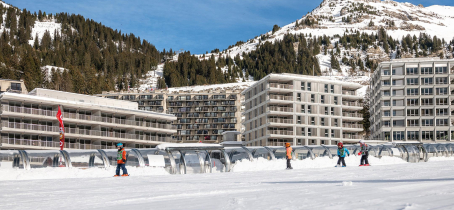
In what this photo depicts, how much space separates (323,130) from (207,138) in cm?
5160

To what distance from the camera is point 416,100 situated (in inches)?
4301

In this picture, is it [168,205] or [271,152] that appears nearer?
[168,205]

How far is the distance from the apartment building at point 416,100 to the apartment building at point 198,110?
45.7 m

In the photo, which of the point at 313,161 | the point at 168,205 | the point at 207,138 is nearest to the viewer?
the point at 168,205

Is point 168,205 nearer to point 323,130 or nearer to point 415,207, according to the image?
point 415,207

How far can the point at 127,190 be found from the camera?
1502 centimetres

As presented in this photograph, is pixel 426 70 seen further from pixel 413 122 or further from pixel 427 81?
pixel 413 122

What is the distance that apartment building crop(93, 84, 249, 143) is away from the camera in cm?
14388

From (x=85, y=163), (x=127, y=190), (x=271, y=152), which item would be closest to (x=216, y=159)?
(x=271, y=152)

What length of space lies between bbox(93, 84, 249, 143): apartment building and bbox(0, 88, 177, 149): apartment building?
49.7 metres

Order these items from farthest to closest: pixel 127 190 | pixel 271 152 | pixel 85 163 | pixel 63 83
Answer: pixel 63 83 < pixel 271 152 < pixel 85 163 < pixel 127 190

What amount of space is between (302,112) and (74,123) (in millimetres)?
41131

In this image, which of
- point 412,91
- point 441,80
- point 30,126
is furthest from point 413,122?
point 30,126

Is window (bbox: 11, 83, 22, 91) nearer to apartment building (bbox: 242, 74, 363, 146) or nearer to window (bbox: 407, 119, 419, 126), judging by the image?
apartment building (bbox: 242, 74, 363, 146)
